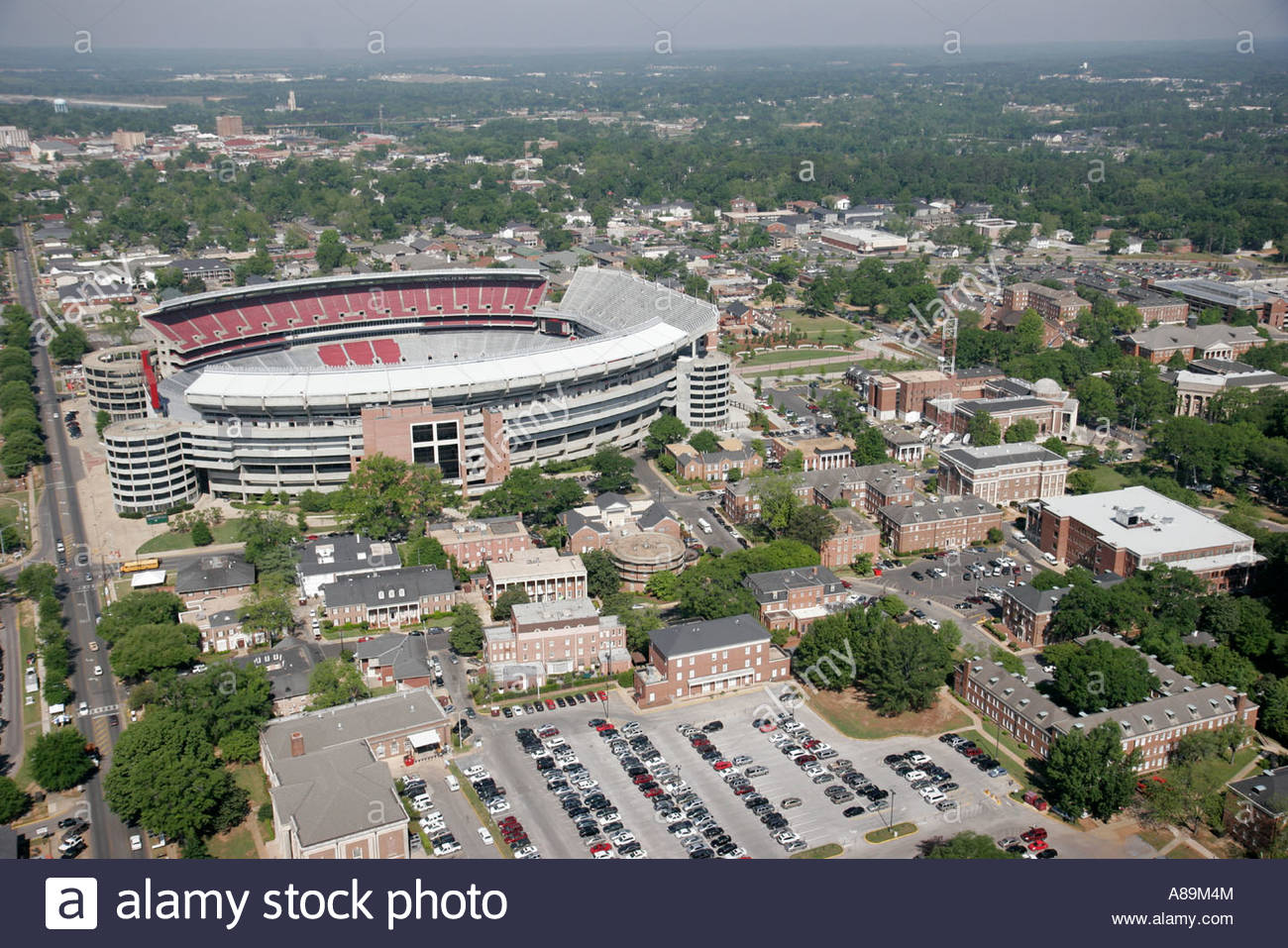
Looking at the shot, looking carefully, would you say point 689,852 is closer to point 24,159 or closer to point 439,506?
point 439,506

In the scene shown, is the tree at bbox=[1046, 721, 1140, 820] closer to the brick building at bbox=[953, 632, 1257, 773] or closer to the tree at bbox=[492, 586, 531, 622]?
the brick building at bbox=[953, 632, 1257, 773]

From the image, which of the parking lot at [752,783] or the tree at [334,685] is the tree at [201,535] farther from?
the parking lot at [752,783]

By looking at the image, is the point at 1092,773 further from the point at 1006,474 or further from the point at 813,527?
the point at 1006,474

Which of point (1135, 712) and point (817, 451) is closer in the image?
point (1135, 712)

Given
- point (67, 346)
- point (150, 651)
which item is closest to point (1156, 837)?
point (150, 651)

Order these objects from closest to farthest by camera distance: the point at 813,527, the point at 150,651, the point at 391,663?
the point at 150,651, the point at 391,663, the point at 813,527

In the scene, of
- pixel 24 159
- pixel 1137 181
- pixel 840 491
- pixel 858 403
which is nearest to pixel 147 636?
pixel 840 491

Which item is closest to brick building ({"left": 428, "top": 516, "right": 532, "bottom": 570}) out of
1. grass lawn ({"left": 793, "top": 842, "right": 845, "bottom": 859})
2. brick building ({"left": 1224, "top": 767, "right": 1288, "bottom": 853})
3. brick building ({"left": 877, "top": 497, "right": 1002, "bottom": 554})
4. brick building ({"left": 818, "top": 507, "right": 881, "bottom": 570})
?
brick building ({"left": 818, "top": 507, "right": 881, "bottom": 570})

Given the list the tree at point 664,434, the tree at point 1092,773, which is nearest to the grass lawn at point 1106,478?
the tree at point 664,434
